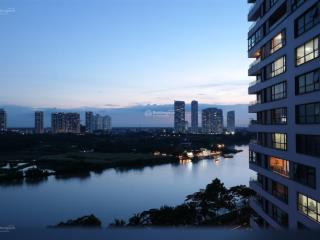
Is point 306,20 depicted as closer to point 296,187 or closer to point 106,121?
point 296,187

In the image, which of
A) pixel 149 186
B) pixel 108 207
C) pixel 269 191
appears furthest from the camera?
pixel 149 186

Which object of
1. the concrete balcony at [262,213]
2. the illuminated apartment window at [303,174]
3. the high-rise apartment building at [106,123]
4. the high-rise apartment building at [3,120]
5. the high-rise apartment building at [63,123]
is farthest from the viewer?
the high-rise apartment building at [106,123]

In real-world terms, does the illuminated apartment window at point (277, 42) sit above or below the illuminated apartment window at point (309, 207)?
above

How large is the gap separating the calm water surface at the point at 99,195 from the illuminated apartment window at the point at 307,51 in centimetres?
1073

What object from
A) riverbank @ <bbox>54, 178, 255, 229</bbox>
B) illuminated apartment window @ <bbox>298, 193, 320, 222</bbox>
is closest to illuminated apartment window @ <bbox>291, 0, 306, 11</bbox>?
illuminated apartment window @ <bbox>298, 193, 320, 222</bbox>

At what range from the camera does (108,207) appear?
18562mm

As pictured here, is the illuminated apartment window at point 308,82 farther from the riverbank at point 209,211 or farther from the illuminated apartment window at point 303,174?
the riverbank at point 209,211

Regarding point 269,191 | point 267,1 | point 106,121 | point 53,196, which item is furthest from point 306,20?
point 106,121

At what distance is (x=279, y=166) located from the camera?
8.71 m

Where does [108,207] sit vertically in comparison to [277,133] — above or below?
below

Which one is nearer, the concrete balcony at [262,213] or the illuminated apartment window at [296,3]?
the illuminated apartment window at [296,3]

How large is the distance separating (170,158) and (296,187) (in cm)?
3760

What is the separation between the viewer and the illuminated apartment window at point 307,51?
21.6 feet

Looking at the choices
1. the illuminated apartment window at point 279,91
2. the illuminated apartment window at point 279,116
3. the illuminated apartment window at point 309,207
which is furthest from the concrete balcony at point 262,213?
the illuminated apartment window at point 279,91
